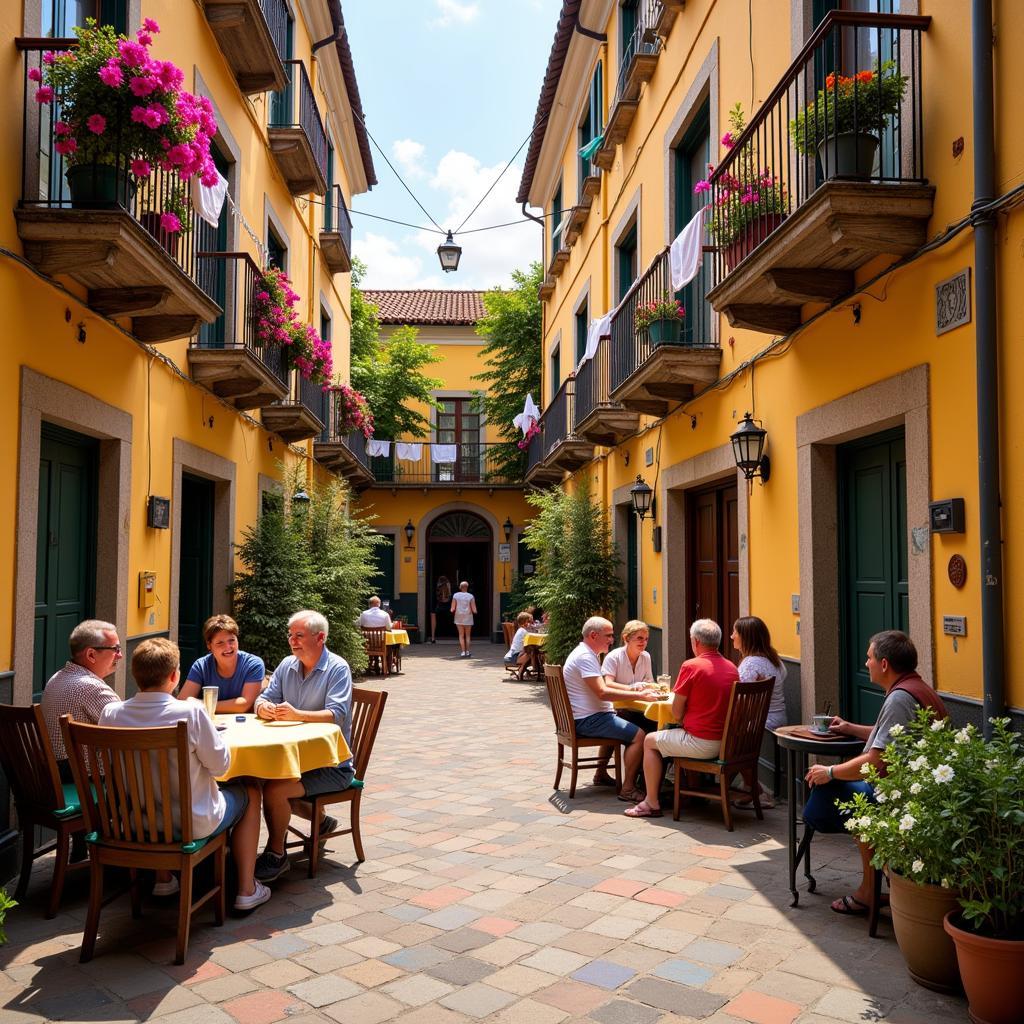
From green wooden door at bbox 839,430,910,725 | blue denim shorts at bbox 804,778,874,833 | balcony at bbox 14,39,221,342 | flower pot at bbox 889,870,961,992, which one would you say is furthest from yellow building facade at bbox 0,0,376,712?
green wooden door at bbox 839,430,910,725

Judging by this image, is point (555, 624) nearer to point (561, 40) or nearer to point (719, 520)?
point (719, 520)

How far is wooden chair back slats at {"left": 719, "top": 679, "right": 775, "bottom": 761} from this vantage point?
223 inches

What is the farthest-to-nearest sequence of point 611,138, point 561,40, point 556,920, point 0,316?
point 561,40
point 611,138
point 0,316
point 556,920

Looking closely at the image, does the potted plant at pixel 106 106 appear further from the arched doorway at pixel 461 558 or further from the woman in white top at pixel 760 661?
the arched doorway at pixel 461 558

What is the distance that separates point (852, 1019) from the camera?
10.6 feet

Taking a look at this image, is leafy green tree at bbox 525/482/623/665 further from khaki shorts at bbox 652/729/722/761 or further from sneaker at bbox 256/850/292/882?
sneaker at bbox 256/850/292/882

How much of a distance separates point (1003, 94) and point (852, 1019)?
3.98 metres

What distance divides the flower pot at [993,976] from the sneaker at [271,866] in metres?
3.20

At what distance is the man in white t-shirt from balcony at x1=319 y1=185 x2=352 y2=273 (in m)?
10.2

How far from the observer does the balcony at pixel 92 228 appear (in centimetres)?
504

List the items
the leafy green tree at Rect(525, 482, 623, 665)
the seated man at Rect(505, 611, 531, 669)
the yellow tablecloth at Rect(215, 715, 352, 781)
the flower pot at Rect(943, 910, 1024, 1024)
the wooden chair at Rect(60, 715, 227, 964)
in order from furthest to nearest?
the seated man at Rect(505, 611, 531, 669) < the leafy green tree at Rect(525, 482, 623, 665) < the yellow tablecloth at Rect(215, 715, 352, 781) < the wooden chair at Rect(60, 715, 227, 964) < the flower pot at Rect(943, 910, 1024, 1024)

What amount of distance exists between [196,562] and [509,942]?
695 centimetres

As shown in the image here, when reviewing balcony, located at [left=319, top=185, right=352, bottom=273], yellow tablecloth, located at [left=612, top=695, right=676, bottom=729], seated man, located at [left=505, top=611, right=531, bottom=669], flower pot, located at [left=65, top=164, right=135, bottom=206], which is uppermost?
balcony, located at [left=319, top=185, right=352, bottom=273]

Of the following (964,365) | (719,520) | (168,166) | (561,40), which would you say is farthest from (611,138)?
(964,365)
